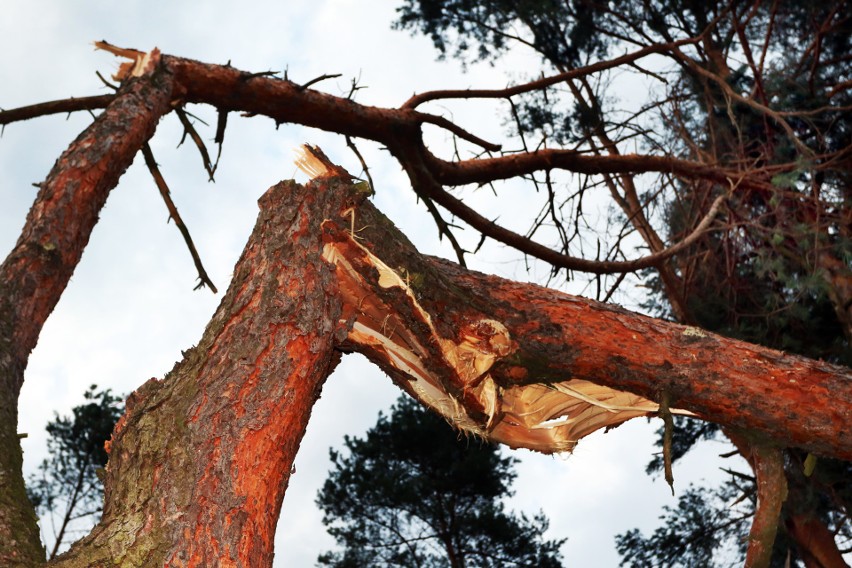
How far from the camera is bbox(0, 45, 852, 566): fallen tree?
2156 millimetres

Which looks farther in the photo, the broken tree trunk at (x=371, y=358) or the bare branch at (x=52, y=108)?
the bare branch at (x=52, y=108)

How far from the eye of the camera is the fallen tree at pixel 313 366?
7.07 ft

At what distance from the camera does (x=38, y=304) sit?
2945 mm

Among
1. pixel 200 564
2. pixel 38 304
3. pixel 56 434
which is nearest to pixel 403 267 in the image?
pixel 200 564

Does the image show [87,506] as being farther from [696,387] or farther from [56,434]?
[696,387]

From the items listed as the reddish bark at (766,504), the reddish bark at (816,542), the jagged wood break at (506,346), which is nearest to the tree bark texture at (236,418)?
the jagged wood break at (506,346)

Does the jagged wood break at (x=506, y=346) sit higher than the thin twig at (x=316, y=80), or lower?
lower

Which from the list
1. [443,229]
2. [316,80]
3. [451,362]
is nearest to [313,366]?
[451,362]

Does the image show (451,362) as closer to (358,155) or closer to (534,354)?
(534,354)

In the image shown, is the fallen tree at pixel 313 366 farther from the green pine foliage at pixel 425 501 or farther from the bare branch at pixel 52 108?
the green pine foliage at pixel 425 501

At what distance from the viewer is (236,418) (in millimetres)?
2236

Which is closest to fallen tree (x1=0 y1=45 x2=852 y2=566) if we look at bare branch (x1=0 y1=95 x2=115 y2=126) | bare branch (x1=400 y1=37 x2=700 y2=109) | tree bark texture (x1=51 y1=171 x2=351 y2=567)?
tree bark texture (x1=51 y1=171 x2=351 y2=567)

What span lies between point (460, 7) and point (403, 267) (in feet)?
20.0

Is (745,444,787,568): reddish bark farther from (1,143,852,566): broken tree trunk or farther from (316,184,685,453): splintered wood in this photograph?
(316,184,685,453): splintered wood
